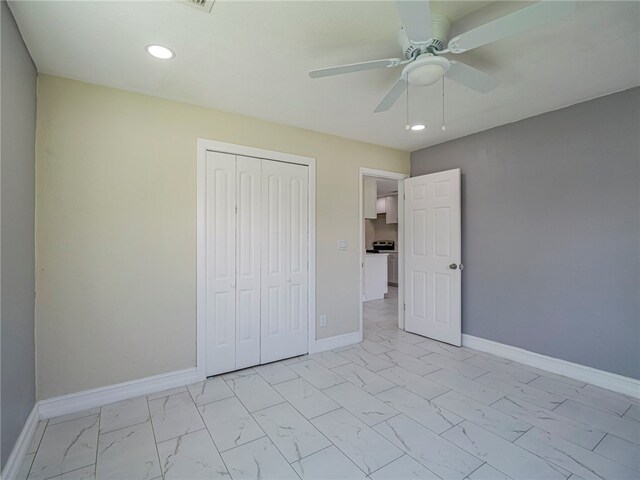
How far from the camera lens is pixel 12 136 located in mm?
1708

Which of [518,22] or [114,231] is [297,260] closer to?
[114,231]

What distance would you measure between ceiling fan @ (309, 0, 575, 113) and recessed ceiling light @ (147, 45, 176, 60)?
39.7 inches

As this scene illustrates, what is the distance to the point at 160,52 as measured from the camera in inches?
78.2

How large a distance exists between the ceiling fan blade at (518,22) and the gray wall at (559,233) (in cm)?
197

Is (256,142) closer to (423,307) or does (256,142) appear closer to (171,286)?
(171,286)

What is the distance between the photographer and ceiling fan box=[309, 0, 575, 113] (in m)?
1.29

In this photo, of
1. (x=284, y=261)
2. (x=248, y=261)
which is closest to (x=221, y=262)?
(x=248, y=261)

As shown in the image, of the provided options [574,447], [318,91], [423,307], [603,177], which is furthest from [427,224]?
[574,447]

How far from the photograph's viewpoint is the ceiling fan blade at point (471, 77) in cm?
176

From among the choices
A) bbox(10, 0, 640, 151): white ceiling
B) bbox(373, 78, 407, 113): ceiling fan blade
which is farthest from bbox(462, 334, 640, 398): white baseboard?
bbox(373, 78, 407, 113): ceiling fan blade

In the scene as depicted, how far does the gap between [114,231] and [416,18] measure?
2.53 m

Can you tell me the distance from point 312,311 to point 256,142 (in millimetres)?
1924

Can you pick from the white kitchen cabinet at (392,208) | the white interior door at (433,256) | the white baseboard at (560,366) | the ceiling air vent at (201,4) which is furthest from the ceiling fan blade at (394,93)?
the white kitchen cabinet at (392,208)

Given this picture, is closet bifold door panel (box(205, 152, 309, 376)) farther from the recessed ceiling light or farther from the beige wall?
the recessed ceiling light
